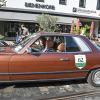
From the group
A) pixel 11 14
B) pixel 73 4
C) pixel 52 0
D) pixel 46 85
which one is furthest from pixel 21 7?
pixel 46 85

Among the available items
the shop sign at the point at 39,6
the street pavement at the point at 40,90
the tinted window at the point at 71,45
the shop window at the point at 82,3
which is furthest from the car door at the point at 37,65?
the shop window at the point at 82,3

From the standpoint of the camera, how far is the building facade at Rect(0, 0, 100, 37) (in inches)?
960

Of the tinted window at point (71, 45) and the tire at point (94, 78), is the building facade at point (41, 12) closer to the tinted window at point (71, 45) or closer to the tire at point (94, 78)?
the tinted window at point (71, 45)

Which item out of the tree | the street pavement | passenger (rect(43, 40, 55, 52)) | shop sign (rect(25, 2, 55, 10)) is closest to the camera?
the street pavement

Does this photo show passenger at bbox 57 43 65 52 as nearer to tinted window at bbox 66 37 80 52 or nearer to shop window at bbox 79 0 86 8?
tinted window at bbox 66 37 80 52

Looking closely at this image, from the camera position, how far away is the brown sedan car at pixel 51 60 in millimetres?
6748

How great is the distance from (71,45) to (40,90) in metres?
1.42

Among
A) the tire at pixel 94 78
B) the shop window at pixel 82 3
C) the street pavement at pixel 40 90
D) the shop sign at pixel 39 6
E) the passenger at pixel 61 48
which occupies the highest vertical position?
the shop window at pixel 82 3

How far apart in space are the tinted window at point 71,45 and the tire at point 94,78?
781 millimetres

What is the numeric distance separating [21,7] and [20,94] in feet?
63.6

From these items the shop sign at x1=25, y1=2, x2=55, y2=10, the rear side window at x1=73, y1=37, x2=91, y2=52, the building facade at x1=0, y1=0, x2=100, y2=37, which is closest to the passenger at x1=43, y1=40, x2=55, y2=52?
the rear side window at x1=73, y1=37, x2=91, y2=52

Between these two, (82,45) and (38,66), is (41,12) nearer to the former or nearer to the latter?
(82,45)

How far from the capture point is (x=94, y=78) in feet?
25.0

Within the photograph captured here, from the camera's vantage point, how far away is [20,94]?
672 centimetres
